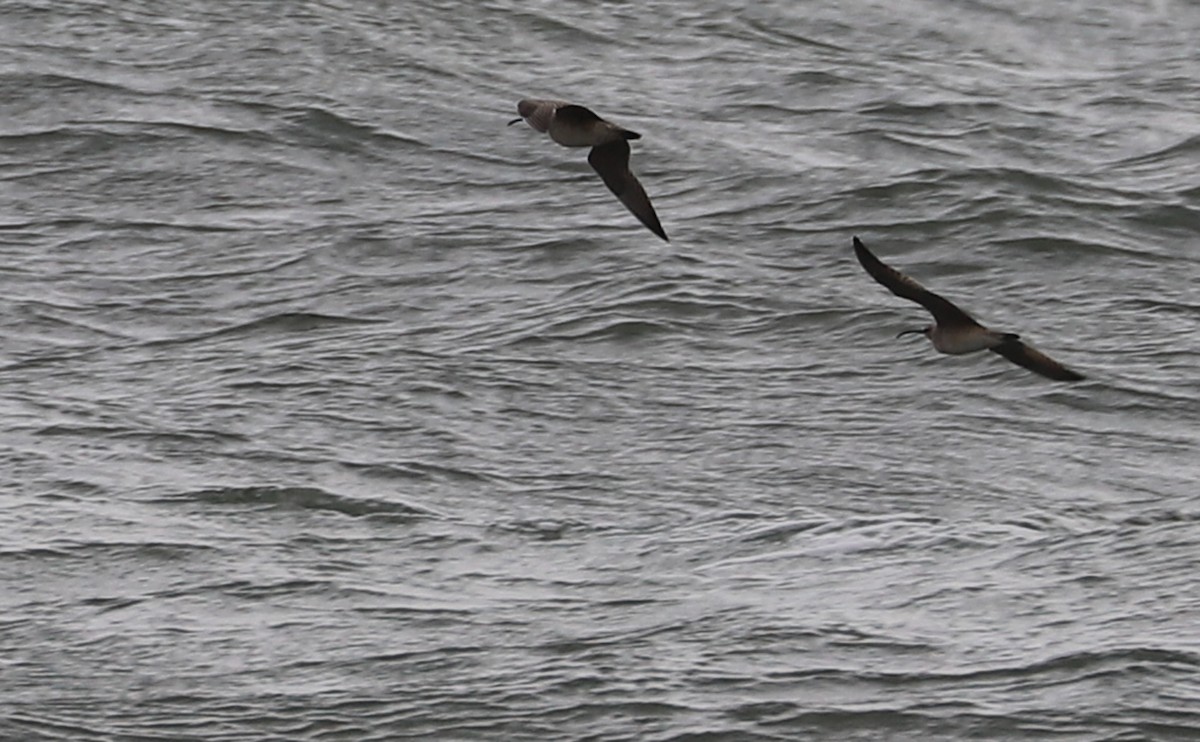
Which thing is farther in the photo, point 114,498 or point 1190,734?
point 114,498

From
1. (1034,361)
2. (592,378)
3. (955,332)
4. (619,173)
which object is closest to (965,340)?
(955,332)

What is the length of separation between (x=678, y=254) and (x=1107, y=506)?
261cm

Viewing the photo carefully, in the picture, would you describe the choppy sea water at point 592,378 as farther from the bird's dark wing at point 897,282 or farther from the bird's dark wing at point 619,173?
the bird's dark wing at point 897,282

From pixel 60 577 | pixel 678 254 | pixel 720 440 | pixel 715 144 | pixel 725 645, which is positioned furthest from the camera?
pixel 715 144

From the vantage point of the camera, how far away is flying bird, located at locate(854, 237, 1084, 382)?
285 inches

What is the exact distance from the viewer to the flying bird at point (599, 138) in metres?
7.89

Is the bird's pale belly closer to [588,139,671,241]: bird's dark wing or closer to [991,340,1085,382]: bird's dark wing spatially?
[991,340,1085,382]: bird's dark wing

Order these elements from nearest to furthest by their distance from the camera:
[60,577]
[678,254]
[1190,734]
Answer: [1190,734]
[60,577]
[678,254]

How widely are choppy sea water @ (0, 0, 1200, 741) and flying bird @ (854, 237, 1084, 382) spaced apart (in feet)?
5.69

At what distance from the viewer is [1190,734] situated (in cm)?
903

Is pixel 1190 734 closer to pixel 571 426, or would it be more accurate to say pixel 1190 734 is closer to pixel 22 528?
pixel 571 426

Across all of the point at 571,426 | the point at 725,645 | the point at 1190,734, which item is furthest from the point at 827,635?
the point at 571,426

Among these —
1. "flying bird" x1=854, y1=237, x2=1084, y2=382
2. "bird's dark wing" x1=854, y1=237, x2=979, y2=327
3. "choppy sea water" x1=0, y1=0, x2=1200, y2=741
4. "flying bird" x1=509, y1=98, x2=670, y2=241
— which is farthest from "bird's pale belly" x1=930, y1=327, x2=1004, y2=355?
"choppy sea water" x1=0, y1=0, x2=1200, y2=741

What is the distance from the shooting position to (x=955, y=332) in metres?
7.77
